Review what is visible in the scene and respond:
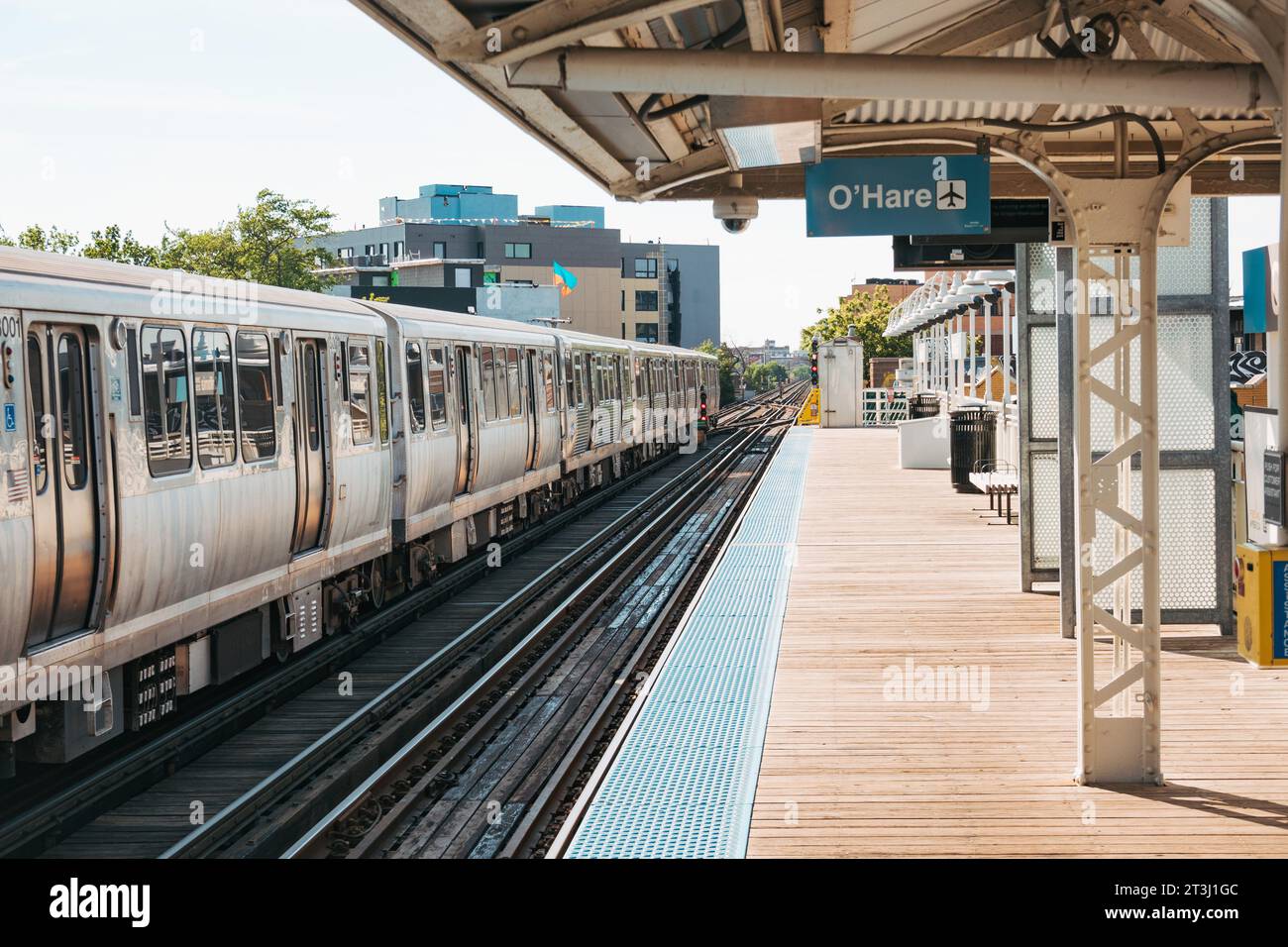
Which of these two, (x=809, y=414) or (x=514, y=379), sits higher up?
(x=514, y=379)

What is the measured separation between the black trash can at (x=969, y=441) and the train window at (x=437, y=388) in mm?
8723

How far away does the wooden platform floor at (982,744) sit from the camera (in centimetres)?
582

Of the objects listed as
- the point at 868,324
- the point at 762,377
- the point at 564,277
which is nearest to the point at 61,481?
the point at 564,277

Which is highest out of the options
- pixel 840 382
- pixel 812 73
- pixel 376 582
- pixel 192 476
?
pixel 812 73

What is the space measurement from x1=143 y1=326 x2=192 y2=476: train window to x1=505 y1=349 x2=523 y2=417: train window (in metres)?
8.95

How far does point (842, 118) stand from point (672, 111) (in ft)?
4.62

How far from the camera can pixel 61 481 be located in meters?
6.63

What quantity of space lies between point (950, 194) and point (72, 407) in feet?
15.0

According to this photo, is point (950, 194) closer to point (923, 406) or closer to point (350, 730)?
point (350, 730)

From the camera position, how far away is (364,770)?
8.32 metres

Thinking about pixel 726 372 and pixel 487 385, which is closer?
pixel 487 385

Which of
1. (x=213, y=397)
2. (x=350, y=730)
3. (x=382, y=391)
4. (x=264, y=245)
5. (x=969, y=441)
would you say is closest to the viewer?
(x=213, y=397)

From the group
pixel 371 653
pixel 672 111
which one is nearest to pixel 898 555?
pixel 371 653

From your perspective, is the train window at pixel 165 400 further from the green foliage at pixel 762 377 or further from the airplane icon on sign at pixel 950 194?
the green foliage at pixel 762 377
